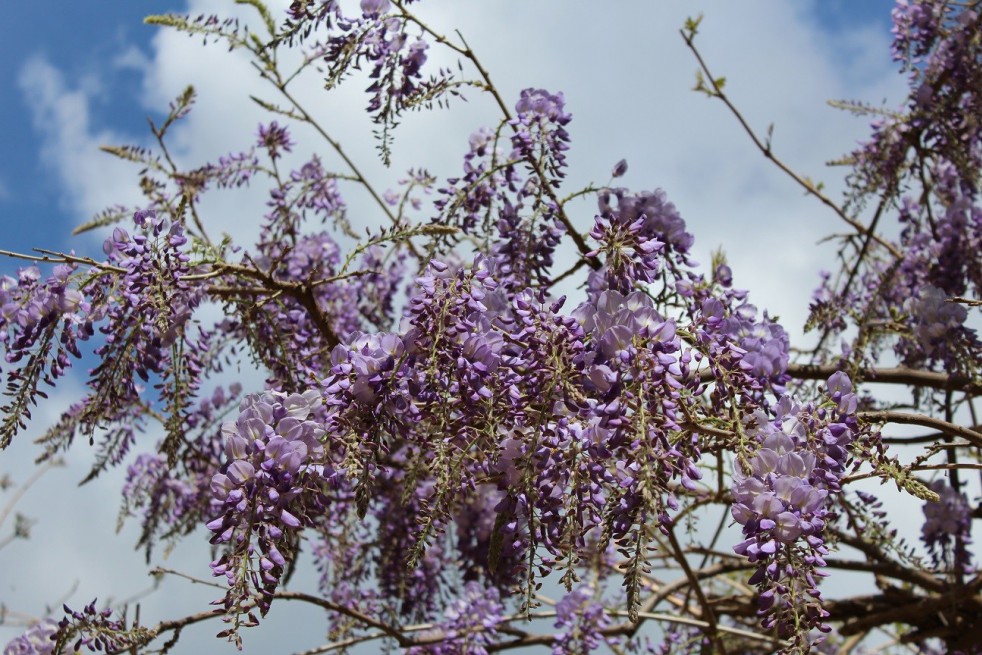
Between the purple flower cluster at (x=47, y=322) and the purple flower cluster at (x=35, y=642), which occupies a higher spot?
the purple flower cluster at (x=47, y=322)

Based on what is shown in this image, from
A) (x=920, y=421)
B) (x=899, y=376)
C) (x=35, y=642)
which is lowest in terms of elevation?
(x=35, y=642)

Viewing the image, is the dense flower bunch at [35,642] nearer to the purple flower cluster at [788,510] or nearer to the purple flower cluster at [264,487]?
the purple flower cluster at [264,487]

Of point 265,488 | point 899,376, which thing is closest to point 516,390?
point 265,488

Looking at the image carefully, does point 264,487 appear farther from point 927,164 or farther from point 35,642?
point 927,164

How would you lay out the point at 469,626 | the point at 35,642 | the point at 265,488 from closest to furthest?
the point at 265,488 < the point at 35,642 < the point at 469,626

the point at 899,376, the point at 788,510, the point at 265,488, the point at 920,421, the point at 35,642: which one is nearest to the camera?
the point at 788,510

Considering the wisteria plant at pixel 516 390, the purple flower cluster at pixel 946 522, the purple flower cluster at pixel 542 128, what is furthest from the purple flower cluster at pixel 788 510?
the purple flower cluster at pixel 946 522

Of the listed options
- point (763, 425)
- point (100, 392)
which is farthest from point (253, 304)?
point (763, 425)

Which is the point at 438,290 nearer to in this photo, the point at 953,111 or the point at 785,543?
the point at 785,543

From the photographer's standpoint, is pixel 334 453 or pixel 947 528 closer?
pixel 334 453

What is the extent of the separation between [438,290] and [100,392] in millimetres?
753

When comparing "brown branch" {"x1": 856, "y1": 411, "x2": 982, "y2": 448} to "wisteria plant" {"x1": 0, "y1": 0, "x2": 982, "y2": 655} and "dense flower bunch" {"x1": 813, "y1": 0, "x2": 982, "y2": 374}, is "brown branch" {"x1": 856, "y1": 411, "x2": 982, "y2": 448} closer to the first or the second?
"wisteria plant" {"x1": 0, "y1": 0, "x2": 982, "y2": 655}

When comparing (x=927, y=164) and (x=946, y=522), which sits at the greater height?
(x=927, y=164)

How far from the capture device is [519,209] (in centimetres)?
240
